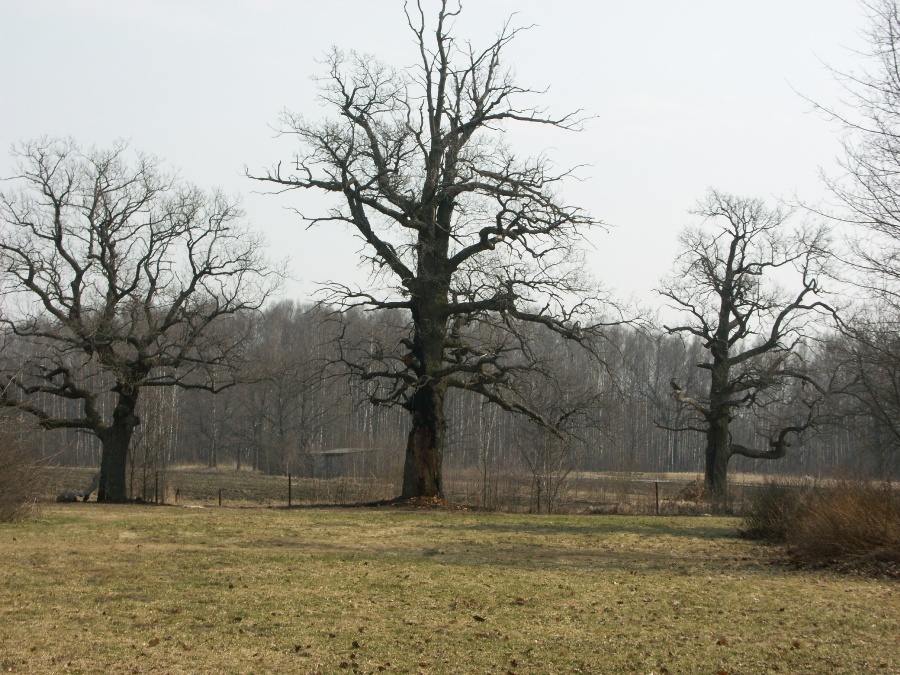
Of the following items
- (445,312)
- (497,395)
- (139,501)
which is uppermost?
(445,312)

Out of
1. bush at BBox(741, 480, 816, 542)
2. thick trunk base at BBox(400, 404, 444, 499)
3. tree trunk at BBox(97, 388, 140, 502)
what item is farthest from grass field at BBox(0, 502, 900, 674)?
tree trunk at BBox(97, 388, 140, 502)

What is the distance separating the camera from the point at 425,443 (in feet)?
74.3

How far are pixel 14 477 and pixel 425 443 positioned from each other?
1043 cm

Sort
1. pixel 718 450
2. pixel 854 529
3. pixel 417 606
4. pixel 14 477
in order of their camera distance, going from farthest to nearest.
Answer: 1. pixel 718 450
2. pixel 14 477
3. pixel 854 529
4. pixel 417 606

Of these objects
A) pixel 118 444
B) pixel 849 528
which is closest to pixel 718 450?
pixel 849 528

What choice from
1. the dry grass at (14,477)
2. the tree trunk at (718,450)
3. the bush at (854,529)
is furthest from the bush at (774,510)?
the dry grass at (14,477)

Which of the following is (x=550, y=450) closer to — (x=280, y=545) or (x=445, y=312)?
(x=445, y=312)

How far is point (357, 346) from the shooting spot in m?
21.8

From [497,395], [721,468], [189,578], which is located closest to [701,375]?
[721,468]

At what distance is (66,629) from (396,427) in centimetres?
5648

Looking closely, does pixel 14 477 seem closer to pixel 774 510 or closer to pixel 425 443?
pixel 425 443

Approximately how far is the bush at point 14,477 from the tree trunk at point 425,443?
9.63 meters

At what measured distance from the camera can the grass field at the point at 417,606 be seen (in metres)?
7.08

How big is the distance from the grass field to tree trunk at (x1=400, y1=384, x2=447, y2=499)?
731cm
